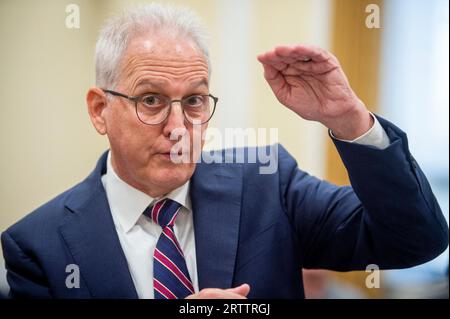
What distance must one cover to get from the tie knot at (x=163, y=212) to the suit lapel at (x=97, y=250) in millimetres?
100

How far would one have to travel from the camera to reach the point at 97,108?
1335mm

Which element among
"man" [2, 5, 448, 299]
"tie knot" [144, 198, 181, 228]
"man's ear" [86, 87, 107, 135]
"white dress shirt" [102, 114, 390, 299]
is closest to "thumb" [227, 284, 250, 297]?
"man" [2, 5, 448, 299]

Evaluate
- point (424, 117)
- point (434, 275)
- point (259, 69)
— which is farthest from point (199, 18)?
point (434, 275)

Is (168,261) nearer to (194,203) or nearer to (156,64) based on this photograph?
(194,203)

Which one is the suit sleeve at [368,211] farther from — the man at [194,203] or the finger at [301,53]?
the finger at [301,53]

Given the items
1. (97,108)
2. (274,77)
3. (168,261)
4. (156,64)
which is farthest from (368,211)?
(97,108)

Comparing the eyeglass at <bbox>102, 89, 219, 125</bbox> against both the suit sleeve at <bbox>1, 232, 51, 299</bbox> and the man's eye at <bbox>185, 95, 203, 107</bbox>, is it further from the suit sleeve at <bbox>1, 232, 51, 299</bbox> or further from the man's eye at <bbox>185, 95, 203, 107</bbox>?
the suit sleeve at <bbox>1, 232, 51, 299</bbox>

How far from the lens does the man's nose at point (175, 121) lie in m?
1.24

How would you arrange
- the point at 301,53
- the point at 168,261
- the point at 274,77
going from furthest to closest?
1. the point at 168,261
2. the point at 274,77
3. the point at 301,53

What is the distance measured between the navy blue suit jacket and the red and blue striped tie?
1.8 inches

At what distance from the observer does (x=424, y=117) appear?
68.0 inches

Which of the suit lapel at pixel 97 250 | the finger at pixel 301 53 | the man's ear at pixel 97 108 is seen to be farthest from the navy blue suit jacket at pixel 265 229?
the finger at pixel 301 53

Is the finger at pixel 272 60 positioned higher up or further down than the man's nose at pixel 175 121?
higher up

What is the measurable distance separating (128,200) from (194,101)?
0.98ft
